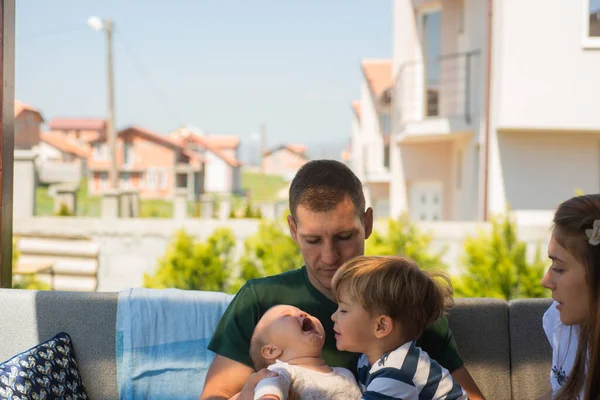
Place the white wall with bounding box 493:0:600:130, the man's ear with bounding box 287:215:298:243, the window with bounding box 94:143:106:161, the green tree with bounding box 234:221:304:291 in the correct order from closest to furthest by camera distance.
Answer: the man's ear with bounding box 287:215:298:243
the green tree with bounding box 234:221:304:291
the white wall with bounding box 493:0:600:130
the window with bounding box 94:143:106:161

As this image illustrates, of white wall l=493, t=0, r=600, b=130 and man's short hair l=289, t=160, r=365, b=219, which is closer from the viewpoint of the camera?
man's short hair l=289, t=160, r=365, b=219

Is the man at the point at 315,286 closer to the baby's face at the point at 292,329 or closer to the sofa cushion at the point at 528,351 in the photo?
the baby's face at the point at 292,329

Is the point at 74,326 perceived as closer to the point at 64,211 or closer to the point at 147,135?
the point at 64,211

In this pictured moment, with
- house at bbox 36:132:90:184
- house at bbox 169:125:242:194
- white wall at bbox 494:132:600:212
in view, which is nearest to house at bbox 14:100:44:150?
house at bbox 36:132:90:184

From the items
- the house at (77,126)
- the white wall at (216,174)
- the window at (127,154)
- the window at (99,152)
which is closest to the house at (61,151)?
the window at (99,152)

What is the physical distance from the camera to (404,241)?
23.8 feet

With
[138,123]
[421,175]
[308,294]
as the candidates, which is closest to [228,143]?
[138,123]

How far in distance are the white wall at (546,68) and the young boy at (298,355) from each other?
8.53 metres

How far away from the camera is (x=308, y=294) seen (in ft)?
9.18

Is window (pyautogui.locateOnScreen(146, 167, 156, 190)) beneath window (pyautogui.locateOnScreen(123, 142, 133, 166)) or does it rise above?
beneath

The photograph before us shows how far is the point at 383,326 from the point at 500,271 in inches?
169

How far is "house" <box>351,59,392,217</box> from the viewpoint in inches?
901

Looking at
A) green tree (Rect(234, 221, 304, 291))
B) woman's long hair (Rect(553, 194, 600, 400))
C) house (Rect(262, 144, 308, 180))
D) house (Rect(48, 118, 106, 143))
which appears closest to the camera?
woman's long hair (Rect(553, 194, 600, 400))

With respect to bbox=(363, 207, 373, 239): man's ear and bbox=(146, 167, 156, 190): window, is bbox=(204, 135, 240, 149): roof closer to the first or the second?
bbox=(146, 167, 156, 190): window
